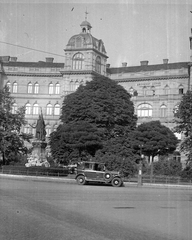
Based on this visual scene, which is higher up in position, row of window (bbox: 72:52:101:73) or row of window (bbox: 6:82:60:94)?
row of window (bbox: 72:52:101:73)

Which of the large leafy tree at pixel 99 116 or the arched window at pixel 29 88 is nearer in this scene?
the large leafy tree at pixel 99 116

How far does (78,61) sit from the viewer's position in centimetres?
8625

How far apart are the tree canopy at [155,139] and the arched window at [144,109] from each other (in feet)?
69.4

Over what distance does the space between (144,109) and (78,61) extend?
623 inches

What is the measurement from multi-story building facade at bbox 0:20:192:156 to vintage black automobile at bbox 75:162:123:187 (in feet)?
156

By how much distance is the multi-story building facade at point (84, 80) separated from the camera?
84.9m

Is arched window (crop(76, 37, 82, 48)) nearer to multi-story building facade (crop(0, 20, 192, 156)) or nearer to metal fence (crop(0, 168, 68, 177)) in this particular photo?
multi-story building facade (crop(0, 20, 192, 156))

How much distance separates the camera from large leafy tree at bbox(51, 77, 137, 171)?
1967 inches

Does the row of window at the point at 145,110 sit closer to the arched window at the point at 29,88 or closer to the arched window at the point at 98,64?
the arched window at the point at 98,64

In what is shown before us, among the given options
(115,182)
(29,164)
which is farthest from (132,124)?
(115,182)

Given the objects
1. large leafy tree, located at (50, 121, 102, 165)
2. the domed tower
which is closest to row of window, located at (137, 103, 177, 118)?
the domed tower

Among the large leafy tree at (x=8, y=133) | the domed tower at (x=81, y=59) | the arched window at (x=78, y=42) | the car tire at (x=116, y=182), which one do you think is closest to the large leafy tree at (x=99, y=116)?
the large leafy tree at (x=8, y=133)

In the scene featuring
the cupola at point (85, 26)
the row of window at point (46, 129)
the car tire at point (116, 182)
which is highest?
the cupola at point (85, 26)

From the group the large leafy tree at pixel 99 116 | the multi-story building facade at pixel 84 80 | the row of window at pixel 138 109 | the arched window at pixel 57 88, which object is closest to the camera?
the large leafy tree at pixel 99 116
